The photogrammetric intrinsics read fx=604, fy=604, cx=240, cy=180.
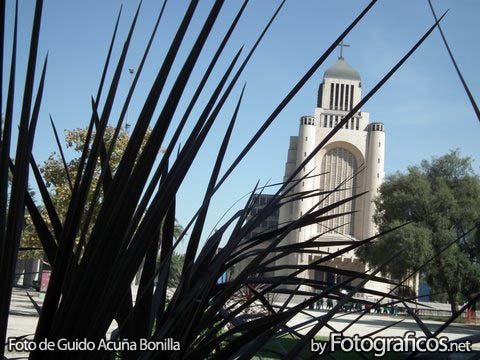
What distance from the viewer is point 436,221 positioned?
33.6 metres

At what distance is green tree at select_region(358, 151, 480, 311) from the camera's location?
3191 centimetres

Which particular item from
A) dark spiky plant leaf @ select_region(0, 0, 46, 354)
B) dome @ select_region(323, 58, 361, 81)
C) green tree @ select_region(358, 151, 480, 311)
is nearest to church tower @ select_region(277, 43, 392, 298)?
dome @ select_region(323, 58, 361, 81)

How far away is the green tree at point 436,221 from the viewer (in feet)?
105

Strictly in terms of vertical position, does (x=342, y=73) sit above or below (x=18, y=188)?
above

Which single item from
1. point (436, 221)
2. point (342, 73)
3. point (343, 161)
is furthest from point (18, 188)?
point (342, 73)

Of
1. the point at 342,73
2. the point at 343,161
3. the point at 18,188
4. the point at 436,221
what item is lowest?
the point at 18,188

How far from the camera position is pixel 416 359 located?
1078 millimetres

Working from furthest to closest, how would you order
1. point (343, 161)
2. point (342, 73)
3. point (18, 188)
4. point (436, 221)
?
point (342, 73), point (343, 161), point (436, 221), point (18, 188)

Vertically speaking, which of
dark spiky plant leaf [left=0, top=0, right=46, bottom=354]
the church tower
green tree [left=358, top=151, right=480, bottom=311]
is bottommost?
dark spiky plant leaf [left=0, top=0, right=46, bottom=354]

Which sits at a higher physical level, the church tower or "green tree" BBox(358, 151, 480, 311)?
the church tower

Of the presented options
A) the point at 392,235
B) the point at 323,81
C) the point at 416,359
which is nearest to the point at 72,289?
the point at 416,359

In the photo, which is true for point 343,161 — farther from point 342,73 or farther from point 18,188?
point 18,188

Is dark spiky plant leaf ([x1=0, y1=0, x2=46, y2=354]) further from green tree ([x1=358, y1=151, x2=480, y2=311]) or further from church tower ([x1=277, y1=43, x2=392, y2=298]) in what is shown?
church tower ([x1=277, y1=43, x2=392, y2=298])

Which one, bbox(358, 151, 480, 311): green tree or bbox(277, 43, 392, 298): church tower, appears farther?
Answer: bbox(277, 43, 392, 298): church tower
